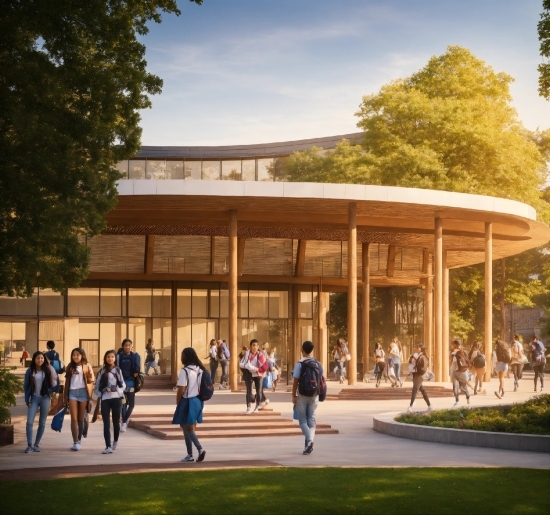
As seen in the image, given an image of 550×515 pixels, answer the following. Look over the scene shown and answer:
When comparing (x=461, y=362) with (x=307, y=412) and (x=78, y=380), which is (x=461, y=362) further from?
(x=78, y=380)

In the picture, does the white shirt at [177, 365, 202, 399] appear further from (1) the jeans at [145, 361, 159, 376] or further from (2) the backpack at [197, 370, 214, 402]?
(1) the jeans at [145, 361, 159, 376]

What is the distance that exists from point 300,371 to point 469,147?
3563 centimetres

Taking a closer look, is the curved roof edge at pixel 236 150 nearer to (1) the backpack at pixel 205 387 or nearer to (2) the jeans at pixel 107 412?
(2) the jeans at pixel 107 412

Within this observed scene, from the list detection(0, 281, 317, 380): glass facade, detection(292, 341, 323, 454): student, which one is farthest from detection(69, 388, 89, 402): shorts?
detection(0, 281, 317, 380): glass facade

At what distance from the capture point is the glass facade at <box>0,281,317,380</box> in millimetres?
43719

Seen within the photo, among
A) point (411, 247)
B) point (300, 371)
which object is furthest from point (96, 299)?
point (300, 371)

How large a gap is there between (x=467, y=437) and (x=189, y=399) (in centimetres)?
547

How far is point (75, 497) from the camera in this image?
11023 mm

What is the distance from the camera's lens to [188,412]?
1455 cm

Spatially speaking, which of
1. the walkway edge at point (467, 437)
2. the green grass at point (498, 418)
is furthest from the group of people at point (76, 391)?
the green grass at point (498, 418)

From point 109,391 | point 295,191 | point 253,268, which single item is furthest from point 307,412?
point 253,268

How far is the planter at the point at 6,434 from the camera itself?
693 inches

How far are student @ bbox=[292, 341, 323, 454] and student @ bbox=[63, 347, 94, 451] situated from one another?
3484mm

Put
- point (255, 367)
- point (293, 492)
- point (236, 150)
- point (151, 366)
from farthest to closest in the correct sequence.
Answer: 1. point (236, 150)
2. point (151, 366)
3. point (255, 367)
4. point (293, 492)
